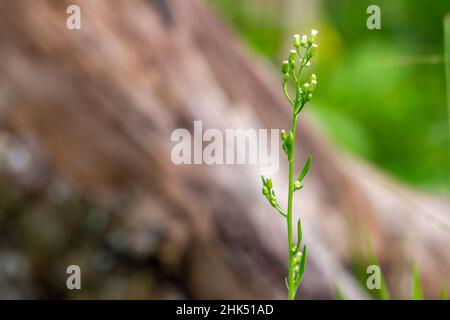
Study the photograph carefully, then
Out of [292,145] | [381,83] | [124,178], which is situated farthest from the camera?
[381,83]

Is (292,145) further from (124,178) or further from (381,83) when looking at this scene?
(381,83)

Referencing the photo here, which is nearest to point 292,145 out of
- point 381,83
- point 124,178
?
point 124,178

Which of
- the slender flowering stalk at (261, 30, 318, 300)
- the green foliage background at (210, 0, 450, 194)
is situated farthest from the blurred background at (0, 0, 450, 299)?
the green foliage background at (210, 0, 450, 194)

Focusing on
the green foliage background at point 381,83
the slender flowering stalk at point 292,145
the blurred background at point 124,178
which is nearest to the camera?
the slender flowering stalk at point 292,145

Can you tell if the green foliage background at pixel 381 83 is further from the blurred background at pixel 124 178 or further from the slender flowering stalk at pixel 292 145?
the slender flowering stalk at pixel 292 145

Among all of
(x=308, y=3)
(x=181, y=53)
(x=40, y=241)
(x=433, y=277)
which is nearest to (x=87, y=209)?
(x=40, y=241)

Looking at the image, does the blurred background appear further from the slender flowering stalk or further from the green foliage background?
the green foliage background

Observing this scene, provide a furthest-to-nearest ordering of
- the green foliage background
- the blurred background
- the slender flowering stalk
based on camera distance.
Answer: the green foliage background → the blurred background → the slender flowering stalk

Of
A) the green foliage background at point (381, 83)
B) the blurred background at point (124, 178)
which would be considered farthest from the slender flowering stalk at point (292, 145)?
the green foliage background at point (381, 83)
